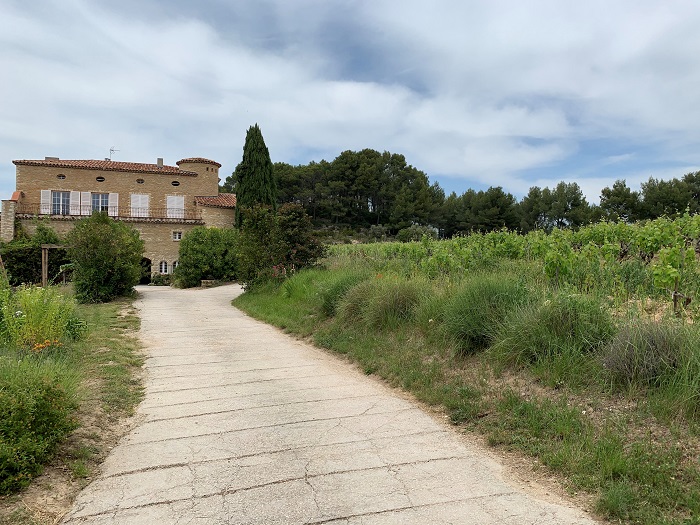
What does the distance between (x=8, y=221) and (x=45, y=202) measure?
2891 mm

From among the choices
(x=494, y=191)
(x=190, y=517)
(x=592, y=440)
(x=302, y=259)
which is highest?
(x=494, y=191)

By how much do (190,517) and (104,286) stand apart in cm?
1509

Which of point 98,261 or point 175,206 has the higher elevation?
point 175,206

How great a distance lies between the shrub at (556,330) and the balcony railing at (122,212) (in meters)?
33.7

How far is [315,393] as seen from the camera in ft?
17.3

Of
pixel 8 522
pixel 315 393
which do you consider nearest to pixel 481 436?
pixel 315 393

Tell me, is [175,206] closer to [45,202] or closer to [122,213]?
[122,213]

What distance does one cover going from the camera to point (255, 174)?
3500 cm

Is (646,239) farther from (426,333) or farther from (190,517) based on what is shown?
(190,517)

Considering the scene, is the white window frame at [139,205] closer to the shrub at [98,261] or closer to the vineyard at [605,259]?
the shrub at [98,261]

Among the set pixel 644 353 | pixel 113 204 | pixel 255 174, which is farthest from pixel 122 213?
pixel 644 353

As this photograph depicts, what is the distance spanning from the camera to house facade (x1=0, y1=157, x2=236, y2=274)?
3391 cm

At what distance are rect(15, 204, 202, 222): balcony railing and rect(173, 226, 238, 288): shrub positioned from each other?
1139cm

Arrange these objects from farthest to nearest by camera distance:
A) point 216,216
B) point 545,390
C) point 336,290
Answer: point 216,216
point 336,290
point 545,390
